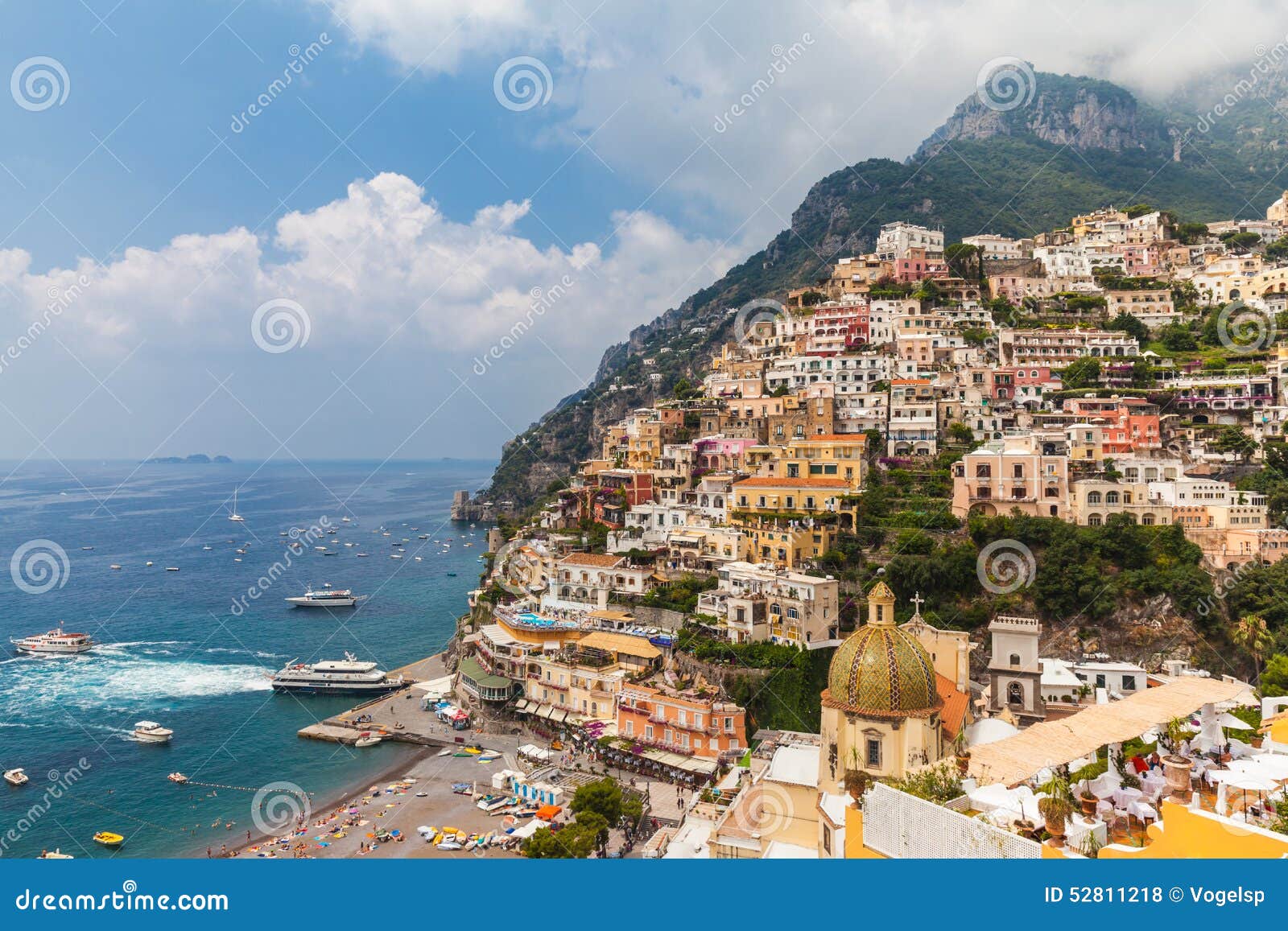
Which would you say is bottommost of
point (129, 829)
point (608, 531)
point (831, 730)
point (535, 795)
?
point (129, 829)

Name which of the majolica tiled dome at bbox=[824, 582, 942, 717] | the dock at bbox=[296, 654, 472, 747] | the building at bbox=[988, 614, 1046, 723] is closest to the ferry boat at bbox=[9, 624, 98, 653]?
the dock at bbox=[296, 654, 472, 747]

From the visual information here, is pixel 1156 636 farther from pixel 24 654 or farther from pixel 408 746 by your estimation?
pixel 24 654

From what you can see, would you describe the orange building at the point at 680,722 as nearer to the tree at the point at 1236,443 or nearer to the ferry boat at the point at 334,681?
the ferry boat at the point at 334,681

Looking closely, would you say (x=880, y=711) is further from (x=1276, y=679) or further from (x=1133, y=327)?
(x=1133, y=327)

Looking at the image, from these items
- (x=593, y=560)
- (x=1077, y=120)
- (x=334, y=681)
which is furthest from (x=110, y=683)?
(x=1077, y=120)

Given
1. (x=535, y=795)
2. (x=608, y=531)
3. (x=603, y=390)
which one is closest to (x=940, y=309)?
(x=608, y=531)

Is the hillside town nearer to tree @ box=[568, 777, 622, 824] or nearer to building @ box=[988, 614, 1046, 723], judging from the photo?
building @ box=[988, 614, 1046, 723]
